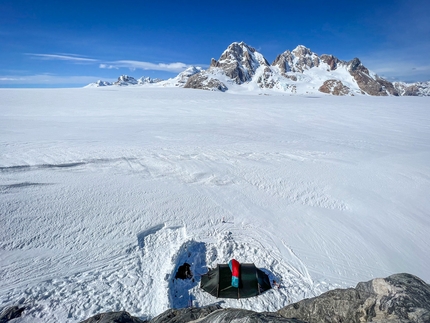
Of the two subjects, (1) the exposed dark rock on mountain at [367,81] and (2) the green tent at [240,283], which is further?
(1) the exposed dark rock on mountain at [367,81]

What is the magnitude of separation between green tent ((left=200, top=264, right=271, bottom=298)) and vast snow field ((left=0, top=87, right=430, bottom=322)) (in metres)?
0.22

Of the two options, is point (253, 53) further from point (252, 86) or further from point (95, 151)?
point (95, 151)

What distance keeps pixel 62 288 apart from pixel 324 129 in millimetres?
24610

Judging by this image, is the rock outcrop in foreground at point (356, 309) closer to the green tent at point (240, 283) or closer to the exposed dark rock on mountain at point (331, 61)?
the green tent at point (240, 283)

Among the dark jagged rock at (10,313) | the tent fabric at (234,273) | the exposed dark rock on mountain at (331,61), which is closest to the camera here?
the dark jagged rock at (10,313)

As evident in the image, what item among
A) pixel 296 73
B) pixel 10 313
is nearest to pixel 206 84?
pixel 296 73

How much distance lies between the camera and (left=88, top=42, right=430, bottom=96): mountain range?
136875 millimetres

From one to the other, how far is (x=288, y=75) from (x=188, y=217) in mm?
171880

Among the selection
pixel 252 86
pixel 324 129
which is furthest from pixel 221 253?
pixel 252 86

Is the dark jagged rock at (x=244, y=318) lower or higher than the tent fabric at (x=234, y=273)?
higher

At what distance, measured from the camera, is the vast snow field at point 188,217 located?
265 inches

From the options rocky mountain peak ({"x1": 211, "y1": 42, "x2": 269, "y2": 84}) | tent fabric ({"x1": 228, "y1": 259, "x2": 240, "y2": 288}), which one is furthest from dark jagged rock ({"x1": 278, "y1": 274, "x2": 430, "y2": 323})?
rocky mountain peak ({"x1": 211, "y1": 42, "x2": 269, "y2": 84})

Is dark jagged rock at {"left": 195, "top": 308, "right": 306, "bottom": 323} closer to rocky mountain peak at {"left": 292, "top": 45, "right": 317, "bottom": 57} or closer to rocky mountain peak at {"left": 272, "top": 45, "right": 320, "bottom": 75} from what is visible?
rocky mountain peak at {"left": 272, "top": 45, "right": 320, "bottom": 75}

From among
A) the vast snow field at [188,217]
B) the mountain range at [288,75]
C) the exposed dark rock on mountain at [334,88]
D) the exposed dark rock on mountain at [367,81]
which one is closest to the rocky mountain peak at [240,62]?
the mountain range at [288,75]
